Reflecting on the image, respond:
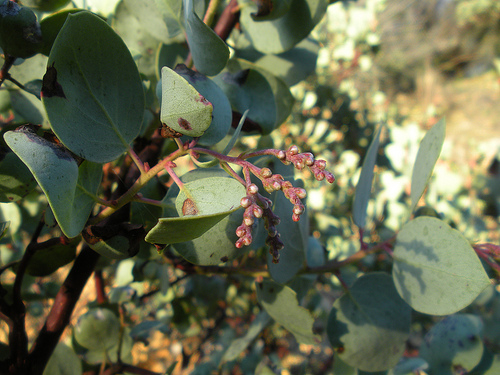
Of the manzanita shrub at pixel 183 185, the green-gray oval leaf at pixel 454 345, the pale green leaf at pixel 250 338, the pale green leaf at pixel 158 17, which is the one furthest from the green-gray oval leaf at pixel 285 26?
the green-gray oval leaf at pixel 454 345

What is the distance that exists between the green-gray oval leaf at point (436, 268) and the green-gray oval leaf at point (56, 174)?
0.40 meters

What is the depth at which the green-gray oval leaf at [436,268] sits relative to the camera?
41cm

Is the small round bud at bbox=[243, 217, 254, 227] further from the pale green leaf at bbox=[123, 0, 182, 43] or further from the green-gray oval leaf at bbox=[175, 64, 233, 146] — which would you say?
the pale green leaf at bbox=[123, 0, 182, 43]

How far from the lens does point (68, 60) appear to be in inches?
11.4

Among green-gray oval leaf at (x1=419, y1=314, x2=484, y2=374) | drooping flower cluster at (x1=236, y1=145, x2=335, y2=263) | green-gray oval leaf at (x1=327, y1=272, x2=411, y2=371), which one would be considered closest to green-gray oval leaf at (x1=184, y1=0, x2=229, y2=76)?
drooping flower cluster at (x1=236, y1=145, x2=335, y2=263)

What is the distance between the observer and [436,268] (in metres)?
0.45

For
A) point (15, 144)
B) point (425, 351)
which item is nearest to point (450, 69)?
point (425, 351)

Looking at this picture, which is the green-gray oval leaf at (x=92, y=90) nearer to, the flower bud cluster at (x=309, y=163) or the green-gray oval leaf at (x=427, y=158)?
the flower bud cluster at (x=309, y=163)

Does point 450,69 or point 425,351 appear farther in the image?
point 450,69

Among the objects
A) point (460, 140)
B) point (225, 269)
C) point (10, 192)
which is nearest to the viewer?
point (10, 192)

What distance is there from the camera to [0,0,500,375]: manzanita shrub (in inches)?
11.3

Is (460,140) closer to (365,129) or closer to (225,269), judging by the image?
(365,129)

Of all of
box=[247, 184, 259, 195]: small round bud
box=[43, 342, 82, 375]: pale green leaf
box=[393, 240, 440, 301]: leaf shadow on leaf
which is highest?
box=[247, 184, 259, 195]: small round bud

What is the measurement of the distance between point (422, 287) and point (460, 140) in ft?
20.1
